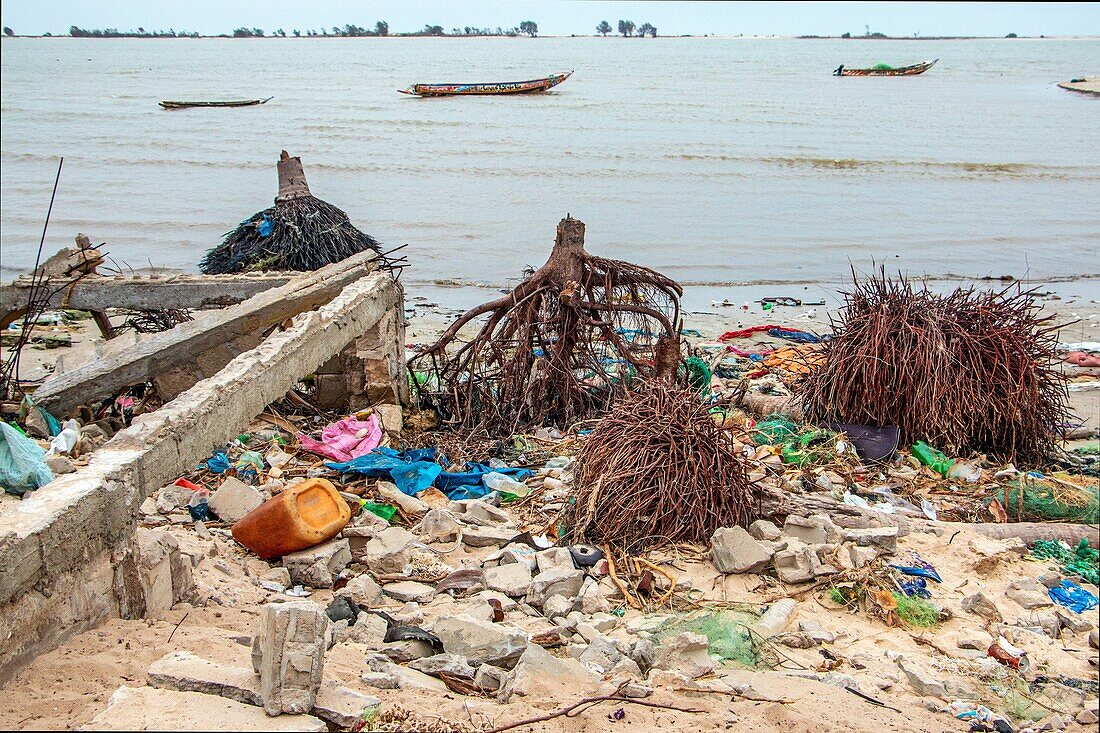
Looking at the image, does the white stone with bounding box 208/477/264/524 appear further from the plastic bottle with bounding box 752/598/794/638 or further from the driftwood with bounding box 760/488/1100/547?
the driftwood with bounding box 760/488/1100/547

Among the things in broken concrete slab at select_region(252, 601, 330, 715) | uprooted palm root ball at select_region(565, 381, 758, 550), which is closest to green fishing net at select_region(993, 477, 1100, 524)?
uprooted palm root ball at select_region(565, 381, 758, 550)

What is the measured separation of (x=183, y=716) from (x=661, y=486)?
10.6 feet

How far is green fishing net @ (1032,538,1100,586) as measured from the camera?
16.8 ft

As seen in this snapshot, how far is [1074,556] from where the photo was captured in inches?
212

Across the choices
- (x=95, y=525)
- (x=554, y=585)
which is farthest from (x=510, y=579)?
(x=95, y=525)

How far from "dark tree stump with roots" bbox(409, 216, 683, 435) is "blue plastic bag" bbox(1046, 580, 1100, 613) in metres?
3.21

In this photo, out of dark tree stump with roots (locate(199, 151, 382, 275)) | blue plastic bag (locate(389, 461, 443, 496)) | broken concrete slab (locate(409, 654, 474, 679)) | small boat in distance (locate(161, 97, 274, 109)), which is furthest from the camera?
small boat in distance (locate(161, 97, 274, 109))

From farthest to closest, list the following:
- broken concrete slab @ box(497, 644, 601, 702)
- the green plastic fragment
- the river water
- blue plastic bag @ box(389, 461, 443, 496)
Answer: the river water, blue plastic bag @ box(389, 461, 443, 496), the green plastic fragment, broken concrete slab @ box(497, 644, 601, 702)

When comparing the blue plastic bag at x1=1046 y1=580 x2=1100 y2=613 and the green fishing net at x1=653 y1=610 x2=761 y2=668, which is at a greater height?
the green fishing net at x1=653 y1=610 x2=761 y2=668

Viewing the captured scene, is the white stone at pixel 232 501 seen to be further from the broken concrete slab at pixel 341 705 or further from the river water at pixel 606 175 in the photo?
the river water at pixel 606 175

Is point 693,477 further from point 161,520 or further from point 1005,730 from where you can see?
point 161,520

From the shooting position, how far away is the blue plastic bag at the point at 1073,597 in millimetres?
4730

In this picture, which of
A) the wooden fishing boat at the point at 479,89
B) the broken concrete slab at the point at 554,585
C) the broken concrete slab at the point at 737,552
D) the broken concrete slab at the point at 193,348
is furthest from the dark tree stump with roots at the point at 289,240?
the wooden fishing boat at the point at 479,89

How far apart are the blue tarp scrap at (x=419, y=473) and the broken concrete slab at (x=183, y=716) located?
3622mm
